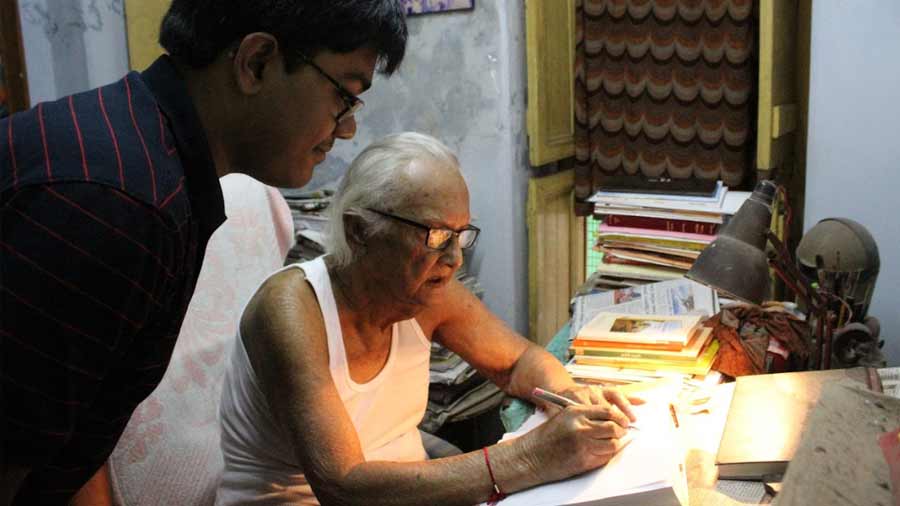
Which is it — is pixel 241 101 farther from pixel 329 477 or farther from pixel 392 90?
pixel 392 90

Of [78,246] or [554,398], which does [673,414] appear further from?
[78,246]

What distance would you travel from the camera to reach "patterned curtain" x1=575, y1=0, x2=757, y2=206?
2836 millimetres

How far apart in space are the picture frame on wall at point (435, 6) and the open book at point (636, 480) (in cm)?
195

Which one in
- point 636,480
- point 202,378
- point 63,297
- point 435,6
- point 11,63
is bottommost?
point 202,378

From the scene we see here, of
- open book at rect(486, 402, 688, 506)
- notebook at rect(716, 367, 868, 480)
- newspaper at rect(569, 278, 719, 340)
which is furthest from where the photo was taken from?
newspaper at rect(569, 278, 719, 340)

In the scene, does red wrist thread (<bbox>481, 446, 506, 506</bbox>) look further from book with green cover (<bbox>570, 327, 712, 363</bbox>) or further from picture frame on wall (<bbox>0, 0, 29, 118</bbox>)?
picture frame on wall (<bbox>0, 0, 29, 118</bbox>)

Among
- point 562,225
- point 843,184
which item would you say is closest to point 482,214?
point 562,225

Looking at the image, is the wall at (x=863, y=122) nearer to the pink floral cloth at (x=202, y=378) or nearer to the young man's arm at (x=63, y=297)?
the pink floral cloth at (x=202, y=378)

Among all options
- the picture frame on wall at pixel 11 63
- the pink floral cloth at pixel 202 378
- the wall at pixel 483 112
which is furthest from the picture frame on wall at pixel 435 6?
the picture frame on wall at pixel 11 63

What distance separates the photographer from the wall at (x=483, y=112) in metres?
2.92

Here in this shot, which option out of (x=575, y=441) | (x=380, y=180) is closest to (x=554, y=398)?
(x=575, y=441)

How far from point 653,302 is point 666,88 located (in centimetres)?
121

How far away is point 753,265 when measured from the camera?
4.77 feet

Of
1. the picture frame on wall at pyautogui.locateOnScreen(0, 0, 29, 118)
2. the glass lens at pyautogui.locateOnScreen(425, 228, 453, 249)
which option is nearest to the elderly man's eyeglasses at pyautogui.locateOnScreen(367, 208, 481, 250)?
the glass lens at pyautogui.locateOnScreen(425, 228, 453, 249)
